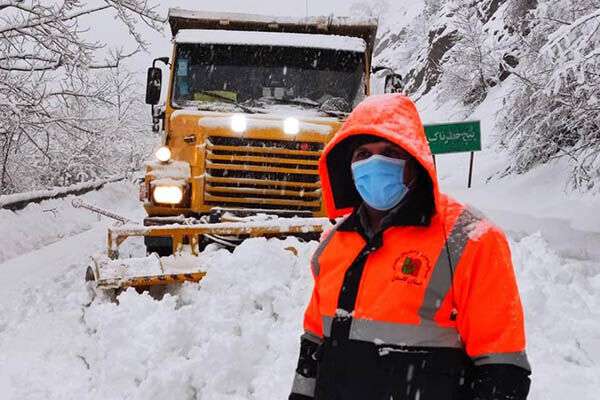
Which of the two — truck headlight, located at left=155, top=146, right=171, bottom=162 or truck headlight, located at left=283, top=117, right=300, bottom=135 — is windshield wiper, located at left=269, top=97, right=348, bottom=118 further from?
truck headlight, located at left=155, top=146, right=171, bottom=162

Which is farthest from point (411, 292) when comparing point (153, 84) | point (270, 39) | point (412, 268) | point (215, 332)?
point (153, 84)

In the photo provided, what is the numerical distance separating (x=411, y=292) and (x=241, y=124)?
16.3ft

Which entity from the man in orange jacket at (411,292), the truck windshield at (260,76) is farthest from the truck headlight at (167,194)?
the man in orange jacket at (411,292)

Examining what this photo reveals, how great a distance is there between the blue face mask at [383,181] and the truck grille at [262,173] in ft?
15.4

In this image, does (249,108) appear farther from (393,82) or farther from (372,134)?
(372,134)

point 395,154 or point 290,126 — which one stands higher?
point 290,126

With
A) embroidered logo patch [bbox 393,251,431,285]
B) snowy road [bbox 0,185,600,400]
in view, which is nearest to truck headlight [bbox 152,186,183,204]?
snowy road [bbox 0,185,600,400]

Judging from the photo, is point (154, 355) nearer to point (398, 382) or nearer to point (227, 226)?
point (227, 226)

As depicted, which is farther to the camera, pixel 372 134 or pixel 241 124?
pixel 241 124

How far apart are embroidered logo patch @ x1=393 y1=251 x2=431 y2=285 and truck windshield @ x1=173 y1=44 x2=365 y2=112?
214 inches

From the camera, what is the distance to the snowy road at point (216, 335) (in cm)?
377

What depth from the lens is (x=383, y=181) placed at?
181cm

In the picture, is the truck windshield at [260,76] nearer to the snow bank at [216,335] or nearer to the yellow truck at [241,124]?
the yellow truck at [241,124]

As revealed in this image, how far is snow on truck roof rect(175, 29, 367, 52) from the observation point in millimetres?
7160
